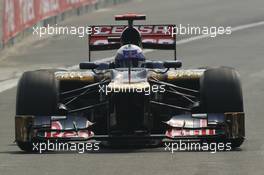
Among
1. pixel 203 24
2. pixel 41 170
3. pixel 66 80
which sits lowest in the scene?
pixel 41 170

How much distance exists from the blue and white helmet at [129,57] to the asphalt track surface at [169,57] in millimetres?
1672

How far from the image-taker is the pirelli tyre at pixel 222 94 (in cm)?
1609

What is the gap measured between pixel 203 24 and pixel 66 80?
953 inches

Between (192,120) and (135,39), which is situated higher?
(135,39)

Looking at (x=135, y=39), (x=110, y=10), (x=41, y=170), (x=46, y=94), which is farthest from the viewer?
(x=110, y=10)

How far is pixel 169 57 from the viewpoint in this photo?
33344 millimetres

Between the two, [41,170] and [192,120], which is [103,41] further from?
[41,170]

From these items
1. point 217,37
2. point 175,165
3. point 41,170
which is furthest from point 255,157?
point 217,37

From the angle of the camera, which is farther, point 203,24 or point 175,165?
point 203,24

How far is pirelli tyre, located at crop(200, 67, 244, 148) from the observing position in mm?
16094

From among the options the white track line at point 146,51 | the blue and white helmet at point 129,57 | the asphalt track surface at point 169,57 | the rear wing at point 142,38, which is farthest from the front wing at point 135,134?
the white track line at point 146,51

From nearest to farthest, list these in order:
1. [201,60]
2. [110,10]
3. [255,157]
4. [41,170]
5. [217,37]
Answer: [41,170], [255,157], [201,60], [217,37], [110,10]

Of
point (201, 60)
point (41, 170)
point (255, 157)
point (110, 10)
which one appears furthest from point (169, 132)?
point (110, 10)

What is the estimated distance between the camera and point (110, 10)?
46000 millimetres
